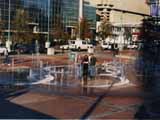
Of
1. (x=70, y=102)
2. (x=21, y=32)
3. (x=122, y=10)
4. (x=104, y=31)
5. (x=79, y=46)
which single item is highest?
(x=122, y=10)

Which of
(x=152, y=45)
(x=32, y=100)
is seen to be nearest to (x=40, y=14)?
(x=152, y=45)

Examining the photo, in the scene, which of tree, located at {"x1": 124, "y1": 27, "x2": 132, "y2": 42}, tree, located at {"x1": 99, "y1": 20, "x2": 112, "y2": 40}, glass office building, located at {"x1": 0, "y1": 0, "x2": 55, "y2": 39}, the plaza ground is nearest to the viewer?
the plaza ground

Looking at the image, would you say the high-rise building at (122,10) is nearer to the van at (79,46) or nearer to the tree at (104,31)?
the tree at (104,31)

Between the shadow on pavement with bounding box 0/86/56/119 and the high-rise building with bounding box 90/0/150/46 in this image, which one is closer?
the shadow on pavement with bounding box 0/86/56/119

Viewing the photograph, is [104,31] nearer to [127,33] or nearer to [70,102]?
[127,33]

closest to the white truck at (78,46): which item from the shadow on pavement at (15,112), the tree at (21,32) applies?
the tree at (21,32)

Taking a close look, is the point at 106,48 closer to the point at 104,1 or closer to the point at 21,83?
the point at 21,83

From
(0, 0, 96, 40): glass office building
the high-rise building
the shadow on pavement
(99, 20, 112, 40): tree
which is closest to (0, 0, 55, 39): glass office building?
(0, 0, 96, 40): glass office building

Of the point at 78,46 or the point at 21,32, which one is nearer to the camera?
the point at 21,32

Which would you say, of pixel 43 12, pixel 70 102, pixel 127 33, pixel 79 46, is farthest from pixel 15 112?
pixel 127 33

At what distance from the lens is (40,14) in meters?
102

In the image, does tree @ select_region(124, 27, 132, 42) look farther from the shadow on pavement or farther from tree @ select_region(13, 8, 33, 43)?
the shadow on pavement

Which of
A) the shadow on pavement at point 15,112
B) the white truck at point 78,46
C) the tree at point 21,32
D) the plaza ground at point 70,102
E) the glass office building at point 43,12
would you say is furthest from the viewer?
the glass office building at point 43,12

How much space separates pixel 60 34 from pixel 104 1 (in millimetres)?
69422
